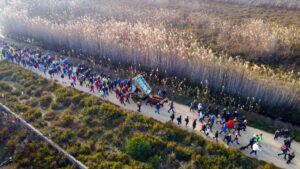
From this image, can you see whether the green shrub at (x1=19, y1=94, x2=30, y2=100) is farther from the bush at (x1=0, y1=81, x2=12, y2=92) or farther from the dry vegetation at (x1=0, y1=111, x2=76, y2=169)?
the dry vegetation at (x1=0, y1=111, x2=76, y2=169)

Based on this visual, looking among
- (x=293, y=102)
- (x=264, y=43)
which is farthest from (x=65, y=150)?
(x=264, y=43)

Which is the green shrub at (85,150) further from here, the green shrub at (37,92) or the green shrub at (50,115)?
the green shrub at (37,92)

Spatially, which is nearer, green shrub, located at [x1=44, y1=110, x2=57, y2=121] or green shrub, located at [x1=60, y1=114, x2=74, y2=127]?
green shrub, located at [x1=60, y1=114, x2=74, y2=127]

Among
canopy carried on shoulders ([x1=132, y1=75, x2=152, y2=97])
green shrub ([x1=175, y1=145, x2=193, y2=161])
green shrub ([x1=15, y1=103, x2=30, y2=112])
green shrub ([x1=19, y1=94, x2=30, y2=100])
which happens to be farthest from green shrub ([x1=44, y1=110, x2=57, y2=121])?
green shrub ([x1=175, y1=145, x2=193, y2=161])

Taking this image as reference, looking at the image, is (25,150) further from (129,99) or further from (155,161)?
(129,99)

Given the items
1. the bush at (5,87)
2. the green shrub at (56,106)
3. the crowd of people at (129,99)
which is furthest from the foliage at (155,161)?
the bush at (5,87)

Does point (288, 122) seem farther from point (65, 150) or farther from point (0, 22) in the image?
point (0, 22)

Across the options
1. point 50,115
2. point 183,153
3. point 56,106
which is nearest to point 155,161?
point 183,153
